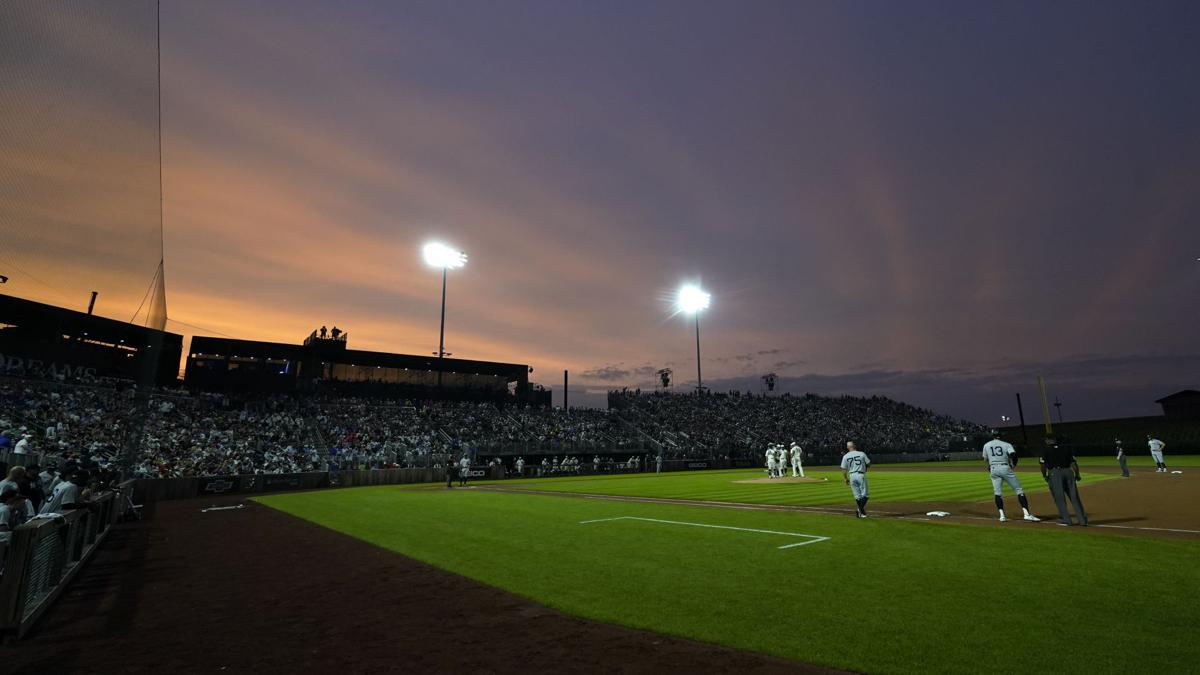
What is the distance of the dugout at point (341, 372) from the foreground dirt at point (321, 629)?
48.5 meters

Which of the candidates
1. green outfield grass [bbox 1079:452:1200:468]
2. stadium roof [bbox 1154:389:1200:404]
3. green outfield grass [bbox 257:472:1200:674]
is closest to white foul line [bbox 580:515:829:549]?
green outfield grass [bbox 257:472:1200:674]

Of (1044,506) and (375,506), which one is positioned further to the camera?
(375,506)

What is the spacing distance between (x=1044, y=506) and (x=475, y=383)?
192ft

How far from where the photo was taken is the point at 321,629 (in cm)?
645

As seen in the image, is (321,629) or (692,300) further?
(692,300)

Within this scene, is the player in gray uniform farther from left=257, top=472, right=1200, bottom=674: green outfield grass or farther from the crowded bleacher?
the crowded bleacher

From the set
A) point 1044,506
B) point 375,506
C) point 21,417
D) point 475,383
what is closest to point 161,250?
point 375,506

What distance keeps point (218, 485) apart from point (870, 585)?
3271 cm

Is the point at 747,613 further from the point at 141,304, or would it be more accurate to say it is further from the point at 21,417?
the point at 21,417

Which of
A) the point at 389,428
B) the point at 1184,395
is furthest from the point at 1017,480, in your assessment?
the point at 1184,395

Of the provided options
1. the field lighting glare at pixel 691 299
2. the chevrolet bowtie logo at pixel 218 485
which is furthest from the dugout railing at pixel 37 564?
the field lighting glare at pixel 691 299

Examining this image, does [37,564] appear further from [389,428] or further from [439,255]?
[439,255]

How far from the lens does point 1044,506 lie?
1524 centimetres

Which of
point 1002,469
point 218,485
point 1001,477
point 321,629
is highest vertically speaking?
point 1002,469
